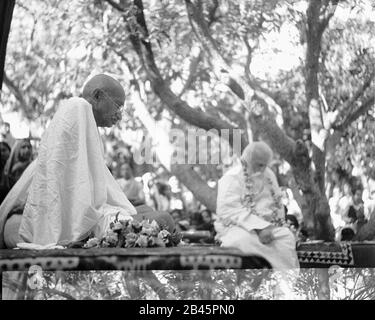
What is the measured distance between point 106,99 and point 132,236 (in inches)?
26.6

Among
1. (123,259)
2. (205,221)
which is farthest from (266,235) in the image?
(205,221)

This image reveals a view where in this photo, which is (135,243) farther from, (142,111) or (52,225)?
(142,111)

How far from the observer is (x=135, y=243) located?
3.24 metres

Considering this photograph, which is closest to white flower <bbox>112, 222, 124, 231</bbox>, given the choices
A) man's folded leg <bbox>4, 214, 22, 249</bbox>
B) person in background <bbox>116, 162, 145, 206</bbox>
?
man's folded leg <bbox>4, 214, 22, 249</bbox>

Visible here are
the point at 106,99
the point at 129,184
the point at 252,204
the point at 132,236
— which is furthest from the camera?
the point at 129,184

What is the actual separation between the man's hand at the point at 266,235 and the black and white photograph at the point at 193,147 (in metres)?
0.02

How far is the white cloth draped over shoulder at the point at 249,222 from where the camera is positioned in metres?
3.83

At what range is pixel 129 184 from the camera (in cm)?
517

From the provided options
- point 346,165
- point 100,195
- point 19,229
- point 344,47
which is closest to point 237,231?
point 100,195

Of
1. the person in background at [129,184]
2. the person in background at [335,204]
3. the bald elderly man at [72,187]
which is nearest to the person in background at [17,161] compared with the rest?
the person in background at [129,184]

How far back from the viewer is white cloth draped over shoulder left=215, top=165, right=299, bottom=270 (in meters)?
3.83

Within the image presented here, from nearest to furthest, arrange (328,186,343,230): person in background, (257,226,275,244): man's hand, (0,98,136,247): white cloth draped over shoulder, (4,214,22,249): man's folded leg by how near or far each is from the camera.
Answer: (0,98,136,247): white cloth draped over shoulder < (4,214,22,249): man's folded leg < (257,226,275,244): man's hand < (328,186,343,230): person in background

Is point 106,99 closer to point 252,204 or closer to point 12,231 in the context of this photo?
point 12,231

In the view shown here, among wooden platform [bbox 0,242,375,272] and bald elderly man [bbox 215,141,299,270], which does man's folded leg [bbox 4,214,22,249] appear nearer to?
wooden platform [bbox 0,242,375,272]
